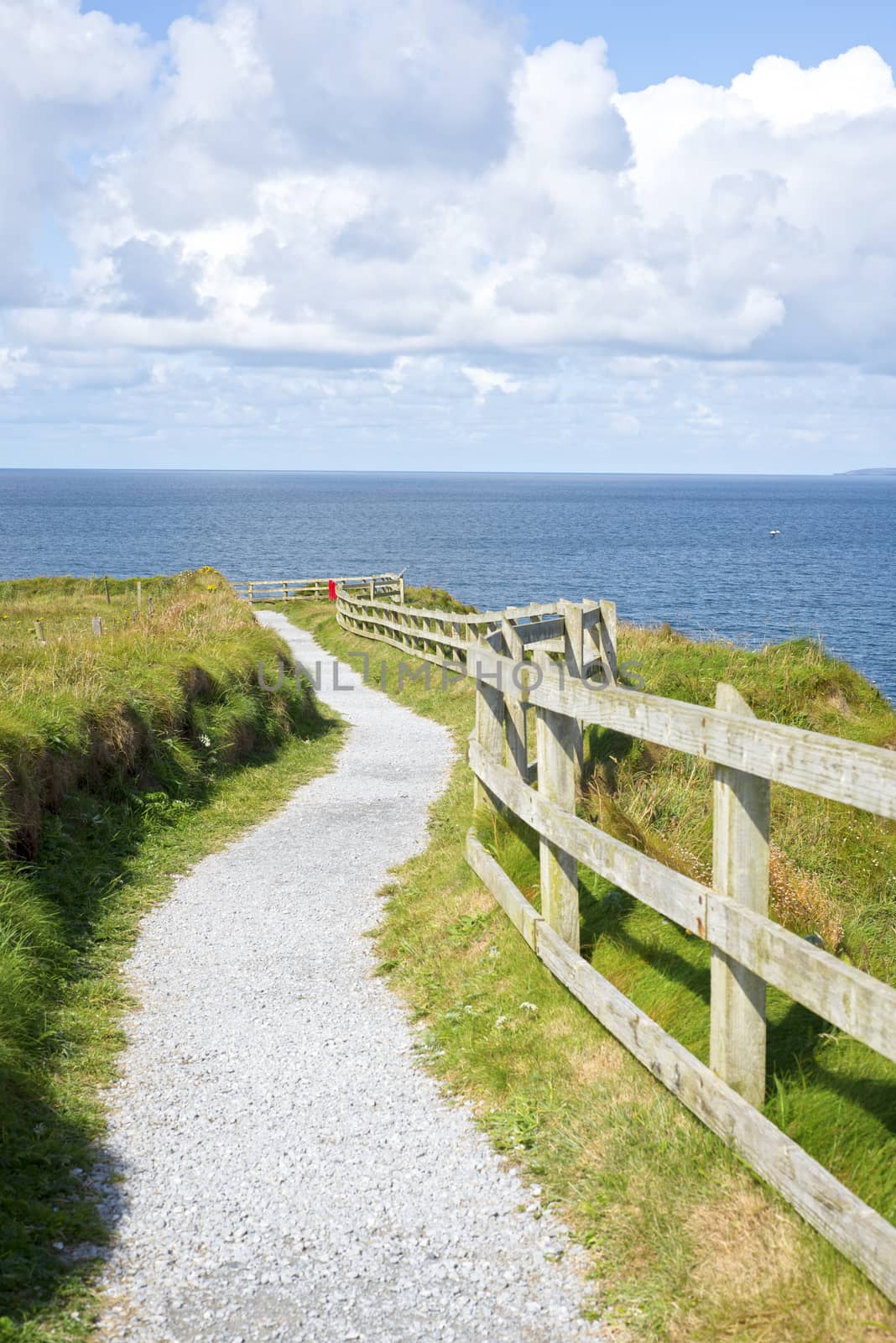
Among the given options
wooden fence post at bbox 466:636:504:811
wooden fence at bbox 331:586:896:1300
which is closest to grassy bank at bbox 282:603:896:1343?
wooden fence at bbox 331:586:896:1300

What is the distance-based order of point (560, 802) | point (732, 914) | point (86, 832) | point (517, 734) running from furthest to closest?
point (86, 832), point (517, 734), point (560, 802), point (732, 914)

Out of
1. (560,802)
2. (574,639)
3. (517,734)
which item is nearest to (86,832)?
(517,734)

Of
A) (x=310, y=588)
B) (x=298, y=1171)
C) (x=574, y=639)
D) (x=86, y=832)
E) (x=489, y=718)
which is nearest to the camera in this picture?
(x=298, y=1171)

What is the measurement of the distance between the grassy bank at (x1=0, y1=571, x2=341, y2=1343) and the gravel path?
0.20 meters

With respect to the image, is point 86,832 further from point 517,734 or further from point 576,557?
point 576,557

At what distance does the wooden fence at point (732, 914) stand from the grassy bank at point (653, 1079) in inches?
5.1

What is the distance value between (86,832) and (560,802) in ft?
16.9

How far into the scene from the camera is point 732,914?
3.66 meters

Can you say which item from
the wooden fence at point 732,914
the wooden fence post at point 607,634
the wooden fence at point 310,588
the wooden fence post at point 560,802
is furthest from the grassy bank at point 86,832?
the wooden fence at point 310,588

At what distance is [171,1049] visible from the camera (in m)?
5.61

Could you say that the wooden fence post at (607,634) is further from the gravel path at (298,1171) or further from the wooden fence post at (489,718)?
the gravel path at (298,1171)

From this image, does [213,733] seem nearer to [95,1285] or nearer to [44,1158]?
[44,1158]

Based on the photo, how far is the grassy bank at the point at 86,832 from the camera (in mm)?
3986

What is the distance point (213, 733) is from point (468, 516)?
175555mm
